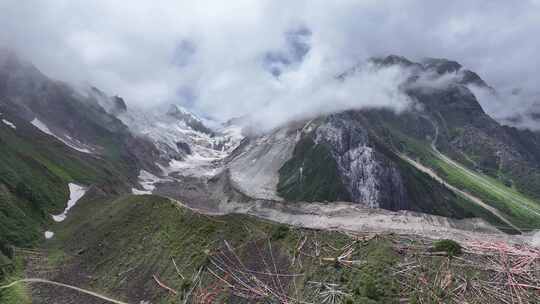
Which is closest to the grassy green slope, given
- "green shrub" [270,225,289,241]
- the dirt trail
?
"green shrub" [270,225,289,241]

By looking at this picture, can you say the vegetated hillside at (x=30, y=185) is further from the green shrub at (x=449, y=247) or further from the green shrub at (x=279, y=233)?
the green shrub at (x=449, y=247)

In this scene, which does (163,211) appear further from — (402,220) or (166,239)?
(402,220)

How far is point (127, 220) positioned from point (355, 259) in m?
50.6

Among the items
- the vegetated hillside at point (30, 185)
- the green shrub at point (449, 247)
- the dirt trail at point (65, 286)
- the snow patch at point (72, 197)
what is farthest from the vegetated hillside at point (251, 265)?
the snow patch at point (72, 197)

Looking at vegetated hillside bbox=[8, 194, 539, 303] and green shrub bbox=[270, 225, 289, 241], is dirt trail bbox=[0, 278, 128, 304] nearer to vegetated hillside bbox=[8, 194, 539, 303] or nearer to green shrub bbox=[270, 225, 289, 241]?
vegetated hillside bbox=[8, 194, 539, 303]

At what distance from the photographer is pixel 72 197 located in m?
139

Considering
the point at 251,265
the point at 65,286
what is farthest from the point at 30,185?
the point at 251,265

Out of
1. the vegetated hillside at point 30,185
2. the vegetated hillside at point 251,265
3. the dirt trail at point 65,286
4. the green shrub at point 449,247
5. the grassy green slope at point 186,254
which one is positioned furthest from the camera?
the vegetated hillside at point 30,185

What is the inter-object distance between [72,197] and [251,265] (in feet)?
329

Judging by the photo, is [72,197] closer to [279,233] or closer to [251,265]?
[279,233]

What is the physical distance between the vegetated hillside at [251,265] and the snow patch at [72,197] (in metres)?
28.8

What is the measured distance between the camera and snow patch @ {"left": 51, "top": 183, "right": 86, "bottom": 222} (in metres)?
114

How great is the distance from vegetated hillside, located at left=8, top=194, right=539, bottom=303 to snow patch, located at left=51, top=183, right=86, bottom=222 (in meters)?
28.8

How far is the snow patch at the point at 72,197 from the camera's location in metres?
114
